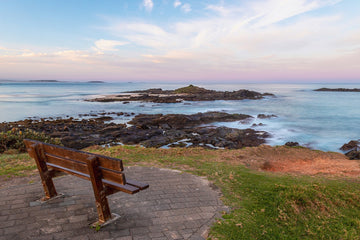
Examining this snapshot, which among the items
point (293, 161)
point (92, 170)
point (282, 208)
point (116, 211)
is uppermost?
point (92, 170)

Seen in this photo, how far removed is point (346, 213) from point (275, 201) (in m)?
1.50

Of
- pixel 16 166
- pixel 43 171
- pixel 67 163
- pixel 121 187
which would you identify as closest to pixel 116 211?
pixel 121 187

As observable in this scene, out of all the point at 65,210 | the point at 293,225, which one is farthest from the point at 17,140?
the point at 293,225

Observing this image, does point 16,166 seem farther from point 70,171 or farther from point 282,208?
point 282,208

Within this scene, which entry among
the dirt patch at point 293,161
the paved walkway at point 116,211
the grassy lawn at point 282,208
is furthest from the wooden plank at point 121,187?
the dirt patch at point 293,161

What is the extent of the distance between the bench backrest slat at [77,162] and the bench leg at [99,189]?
64 millimetres

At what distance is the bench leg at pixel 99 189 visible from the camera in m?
3.36

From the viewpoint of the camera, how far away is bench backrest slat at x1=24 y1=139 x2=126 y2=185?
324 cm

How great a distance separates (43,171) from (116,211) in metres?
1.75

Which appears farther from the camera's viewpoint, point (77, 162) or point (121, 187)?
point (77, 162)

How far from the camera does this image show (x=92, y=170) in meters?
3.36

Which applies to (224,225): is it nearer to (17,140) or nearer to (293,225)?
(293,225)

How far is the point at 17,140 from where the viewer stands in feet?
36.5

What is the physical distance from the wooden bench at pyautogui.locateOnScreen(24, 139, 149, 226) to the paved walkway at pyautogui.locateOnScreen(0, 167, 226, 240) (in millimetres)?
321
